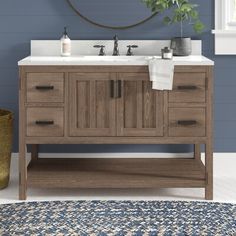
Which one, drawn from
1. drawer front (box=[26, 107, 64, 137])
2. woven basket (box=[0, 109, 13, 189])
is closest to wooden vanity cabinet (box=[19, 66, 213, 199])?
drawer front (box=[26, 107, 64, 137])

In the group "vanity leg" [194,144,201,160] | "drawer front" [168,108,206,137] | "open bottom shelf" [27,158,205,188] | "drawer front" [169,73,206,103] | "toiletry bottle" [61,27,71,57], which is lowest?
"open bottom shelf" [27,158,205,188]

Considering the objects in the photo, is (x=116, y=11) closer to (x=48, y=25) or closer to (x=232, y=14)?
(x=48, y=25)

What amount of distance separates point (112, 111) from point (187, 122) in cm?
46

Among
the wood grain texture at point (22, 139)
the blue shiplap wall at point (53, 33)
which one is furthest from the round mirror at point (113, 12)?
the wood grain texture at point (22, 139)

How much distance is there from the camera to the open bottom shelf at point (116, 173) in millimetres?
3975

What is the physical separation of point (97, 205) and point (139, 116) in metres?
1.19

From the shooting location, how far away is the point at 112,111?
3965 mm

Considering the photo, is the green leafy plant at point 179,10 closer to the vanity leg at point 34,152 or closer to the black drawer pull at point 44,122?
the black drawer pull at point 44,122

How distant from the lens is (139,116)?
13.0 ft

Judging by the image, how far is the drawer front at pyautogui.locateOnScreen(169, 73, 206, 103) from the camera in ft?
12.8

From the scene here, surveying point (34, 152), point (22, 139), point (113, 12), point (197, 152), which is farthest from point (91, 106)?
point (197, 152)

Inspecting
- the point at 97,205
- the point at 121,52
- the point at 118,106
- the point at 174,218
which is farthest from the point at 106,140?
the point at 174,218

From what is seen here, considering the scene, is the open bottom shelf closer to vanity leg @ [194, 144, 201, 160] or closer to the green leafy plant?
vanity leg @ [194, 144, 201, 160]

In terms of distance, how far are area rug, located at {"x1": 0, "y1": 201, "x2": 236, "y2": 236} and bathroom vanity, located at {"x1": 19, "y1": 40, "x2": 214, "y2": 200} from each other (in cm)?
104
